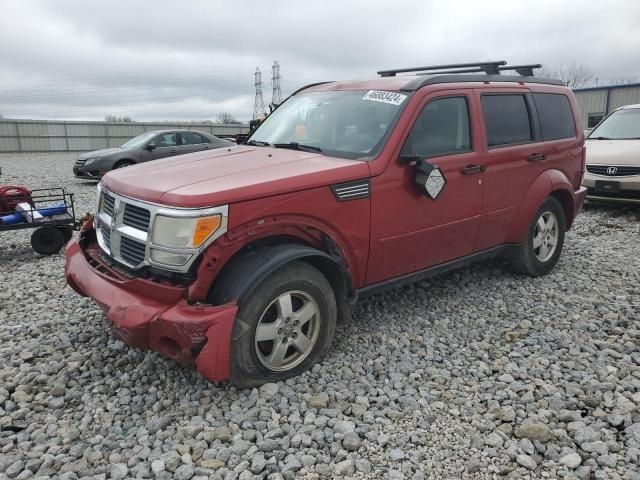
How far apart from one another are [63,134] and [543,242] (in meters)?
30.4

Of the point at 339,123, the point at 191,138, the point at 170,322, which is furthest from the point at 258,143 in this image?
the point at 191,138

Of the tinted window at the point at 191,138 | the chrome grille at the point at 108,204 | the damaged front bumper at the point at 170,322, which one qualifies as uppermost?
the chrome grille at the point at 108,204

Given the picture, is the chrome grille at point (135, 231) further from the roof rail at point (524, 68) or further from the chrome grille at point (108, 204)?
the roof rail at point (524, 68)

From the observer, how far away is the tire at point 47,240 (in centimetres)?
639

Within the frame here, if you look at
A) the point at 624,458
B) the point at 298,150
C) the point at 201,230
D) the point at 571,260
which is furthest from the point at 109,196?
the point at 571,260

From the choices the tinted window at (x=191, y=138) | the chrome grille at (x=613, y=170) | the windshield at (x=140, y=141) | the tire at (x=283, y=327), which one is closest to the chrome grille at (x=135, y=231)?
the tire at (x=283, y=327)

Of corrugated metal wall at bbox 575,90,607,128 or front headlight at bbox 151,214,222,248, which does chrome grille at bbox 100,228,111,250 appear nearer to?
front headlight at bbox 151,214,222,248

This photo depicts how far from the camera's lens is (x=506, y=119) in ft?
15.7

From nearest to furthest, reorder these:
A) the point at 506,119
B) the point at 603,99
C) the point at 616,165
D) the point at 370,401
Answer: the point at 370,401, the point at 506,119, the point at 616,165, the point at 603,99

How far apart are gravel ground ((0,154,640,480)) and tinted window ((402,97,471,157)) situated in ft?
4.58

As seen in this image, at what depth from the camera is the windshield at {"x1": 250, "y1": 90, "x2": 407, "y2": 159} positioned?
3.90 meters

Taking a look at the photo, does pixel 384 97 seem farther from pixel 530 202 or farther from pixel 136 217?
pixel 136 217

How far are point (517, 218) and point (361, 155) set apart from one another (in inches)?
79.3

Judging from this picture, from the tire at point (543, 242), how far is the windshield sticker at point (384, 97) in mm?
2041
